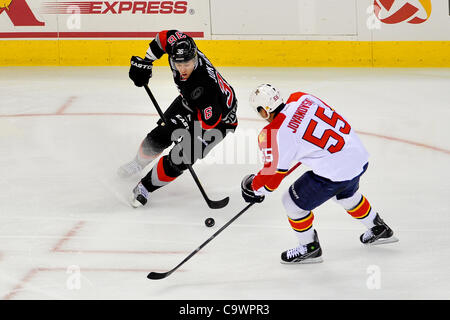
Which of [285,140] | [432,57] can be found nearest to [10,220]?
[285,140]

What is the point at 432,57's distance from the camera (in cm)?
874

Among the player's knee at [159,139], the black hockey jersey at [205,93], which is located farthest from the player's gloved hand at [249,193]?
the player's knee at [159,139]

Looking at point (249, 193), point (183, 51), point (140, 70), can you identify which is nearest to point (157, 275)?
point (249, 193)

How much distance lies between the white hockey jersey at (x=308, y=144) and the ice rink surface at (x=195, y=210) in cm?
55

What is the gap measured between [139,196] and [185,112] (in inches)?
25.6

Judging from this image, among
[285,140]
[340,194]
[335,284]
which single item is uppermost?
[285,140]

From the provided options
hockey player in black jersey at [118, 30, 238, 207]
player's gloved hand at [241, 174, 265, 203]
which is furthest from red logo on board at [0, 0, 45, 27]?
player's gloved hand at [241, 174, 265, 203]

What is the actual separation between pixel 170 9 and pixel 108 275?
5117 millimetres

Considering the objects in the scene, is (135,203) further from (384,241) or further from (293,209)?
(384,241)

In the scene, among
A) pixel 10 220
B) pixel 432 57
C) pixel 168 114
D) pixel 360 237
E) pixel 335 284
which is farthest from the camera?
pixel 432 57

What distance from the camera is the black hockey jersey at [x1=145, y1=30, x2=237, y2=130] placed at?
5.05 meters

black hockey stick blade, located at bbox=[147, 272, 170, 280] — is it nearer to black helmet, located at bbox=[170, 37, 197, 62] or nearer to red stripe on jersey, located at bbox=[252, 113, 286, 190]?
red stripe on jersey, located at bbox=[252, 113, 286, 190]

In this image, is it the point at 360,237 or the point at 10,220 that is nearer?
the point at 360,237
